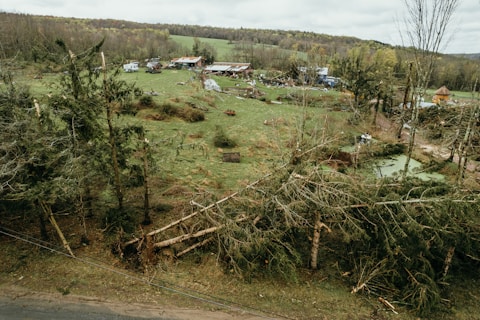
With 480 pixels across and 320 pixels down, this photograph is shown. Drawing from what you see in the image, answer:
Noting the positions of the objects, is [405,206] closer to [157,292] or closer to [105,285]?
[157,292]

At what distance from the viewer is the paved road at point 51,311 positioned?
786 centimetres

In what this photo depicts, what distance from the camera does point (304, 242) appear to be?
11.4 metres

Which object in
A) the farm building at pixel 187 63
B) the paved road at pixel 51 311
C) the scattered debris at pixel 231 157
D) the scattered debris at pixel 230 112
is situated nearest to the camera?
the paved road at pixel 51 311

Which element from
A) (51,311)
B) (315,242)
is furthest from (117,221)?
(315,242)

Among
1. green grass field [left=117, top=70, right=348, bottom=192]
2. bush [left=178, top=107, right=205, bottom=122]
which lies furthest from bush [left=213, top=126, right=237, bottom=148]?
bush [left=178, top=107, right=205, bottom=122]

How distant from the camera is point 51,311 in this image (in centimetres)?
805

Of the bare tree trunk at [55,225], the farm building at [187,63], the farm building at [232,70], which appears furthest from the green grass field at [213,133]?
the farm building at [187,63]

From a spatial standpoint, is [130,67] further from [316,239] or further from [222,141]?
[316,239]

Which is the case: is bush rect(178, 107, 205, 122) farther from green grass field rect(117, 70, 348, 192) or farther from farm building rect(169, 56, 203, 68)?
farm building rect(169, 56, 203, 68)

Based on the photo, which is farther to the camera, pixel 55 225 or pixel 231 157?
pixel 231 157

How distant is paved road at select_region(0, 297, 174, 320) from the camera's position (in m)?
7.86

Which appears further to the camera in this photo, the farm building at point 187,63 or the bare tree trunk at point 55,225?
the farm building at point 187,63

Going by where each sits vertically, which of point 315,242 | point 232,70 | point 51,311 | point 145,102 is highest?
point 232,70

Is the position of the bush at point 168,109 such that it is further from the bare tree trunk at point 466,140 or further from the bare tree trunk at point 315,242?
the bare tree trunk at point 466,140
